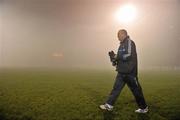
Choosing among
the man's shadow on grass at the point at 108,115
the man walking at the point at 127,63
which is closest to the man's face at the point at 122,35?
the man walking at the point at 127,63

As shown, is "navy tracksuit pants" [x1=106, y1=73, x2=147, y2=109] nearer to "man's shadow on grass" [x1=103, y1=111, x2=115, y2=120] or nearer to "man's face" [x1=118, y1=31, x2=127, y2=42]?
"man's shadow on grass" [x1=103, y1=111, x2=115, y2=120]

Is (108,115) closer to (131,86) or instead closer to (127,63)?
(131,86)

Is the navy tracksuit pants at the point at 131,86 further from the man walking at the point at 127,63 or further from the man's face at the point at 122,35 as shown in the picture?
A: the man's face at the point at 122,35

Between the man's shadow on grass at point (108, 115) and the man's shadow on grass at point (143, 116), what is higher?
the man's shadow on grass at point (108, 115)

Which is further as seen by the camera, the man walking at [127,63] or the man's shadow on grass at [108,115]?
the man's shadow on grass at [108,115]

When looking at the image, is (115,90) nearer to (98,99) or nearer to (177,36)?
(98,99)

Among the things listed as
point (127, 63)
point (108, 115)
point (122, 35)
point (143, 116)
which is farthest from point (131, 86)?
point (122, 35)

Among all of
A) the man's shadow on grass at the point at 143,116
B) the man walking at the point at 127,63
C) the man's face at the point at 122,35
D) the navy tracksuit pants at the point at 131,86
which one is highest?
A: the man's face at the point at 122,35

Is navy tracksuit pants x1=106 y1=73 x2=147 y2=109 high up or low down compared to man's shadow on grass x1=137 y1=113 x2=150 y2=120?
up

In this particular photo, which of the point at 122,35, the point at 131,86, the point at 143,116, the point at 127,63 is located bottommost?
the point at 143,116

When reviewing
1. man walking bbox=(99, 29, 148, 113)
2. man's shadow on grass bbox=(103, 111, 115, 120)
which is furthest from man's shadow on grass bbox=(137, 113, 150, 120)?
man's shadow on grass bbox=(103, 111, 115, 120)

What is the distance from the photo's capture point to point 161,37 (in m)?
123

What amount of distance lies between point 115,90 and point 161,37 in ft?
372

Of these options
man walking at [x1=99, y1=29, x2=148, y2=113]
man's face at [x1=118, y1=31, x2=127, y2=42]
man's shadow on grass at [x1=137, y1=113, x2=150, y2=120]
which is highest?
man's face at [x1=118, y1=31, x2=127, y2=42]
